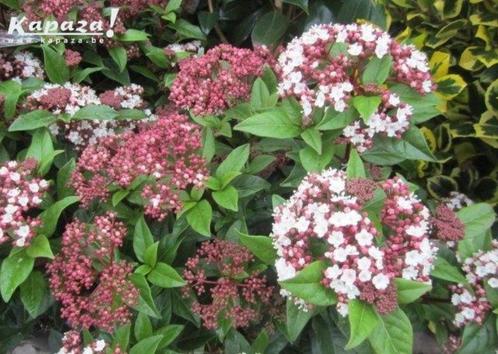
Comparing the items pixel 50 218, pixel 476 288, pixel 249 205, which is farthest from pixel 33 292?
pixel 476 288

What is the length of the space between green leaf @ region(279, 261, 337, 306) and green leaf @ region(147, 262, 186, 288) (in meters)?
0.55

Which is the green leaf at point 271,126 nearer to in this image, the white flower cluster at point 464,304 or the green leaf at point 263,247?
the green leaf at point 263,247

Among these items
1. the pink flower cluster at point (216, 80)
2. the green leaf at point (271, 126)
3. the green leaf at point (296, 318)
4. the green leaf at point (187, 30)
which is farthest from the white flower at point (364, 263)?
the green leaf at point (187, 30)

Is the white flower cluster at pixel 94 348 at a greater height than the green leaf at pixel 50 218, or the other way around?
the green leaf at pixel 50 218

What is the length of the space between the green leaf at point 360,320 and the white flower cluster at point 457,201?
3.78 feet

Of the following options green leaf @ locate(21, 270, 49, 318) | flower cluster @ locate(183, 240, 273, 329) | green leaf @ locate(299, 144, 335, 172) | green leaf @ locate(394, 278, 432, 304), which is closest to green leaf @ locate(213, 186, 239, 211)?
flower cluster @ locate(183, 240, 273, 329)

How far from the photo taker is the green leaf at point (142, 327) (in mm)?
1928

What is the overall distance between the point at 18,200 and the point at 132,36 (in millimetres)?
1025

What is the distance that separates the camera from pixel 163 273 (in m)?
1.90

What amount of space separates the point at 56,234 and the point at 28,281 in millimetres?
324

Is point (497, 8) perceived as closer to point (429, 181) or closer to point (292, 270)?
point (429, 181)

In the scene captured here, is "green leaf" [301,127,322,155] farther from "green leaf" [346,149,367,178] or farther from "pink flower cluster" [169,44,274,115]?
"pink flower cluster" [169,44,274,115]

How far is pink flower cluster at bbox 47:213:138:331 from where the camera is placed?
1815 millimetres

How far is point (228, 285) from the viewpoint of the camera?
73.0 inches
